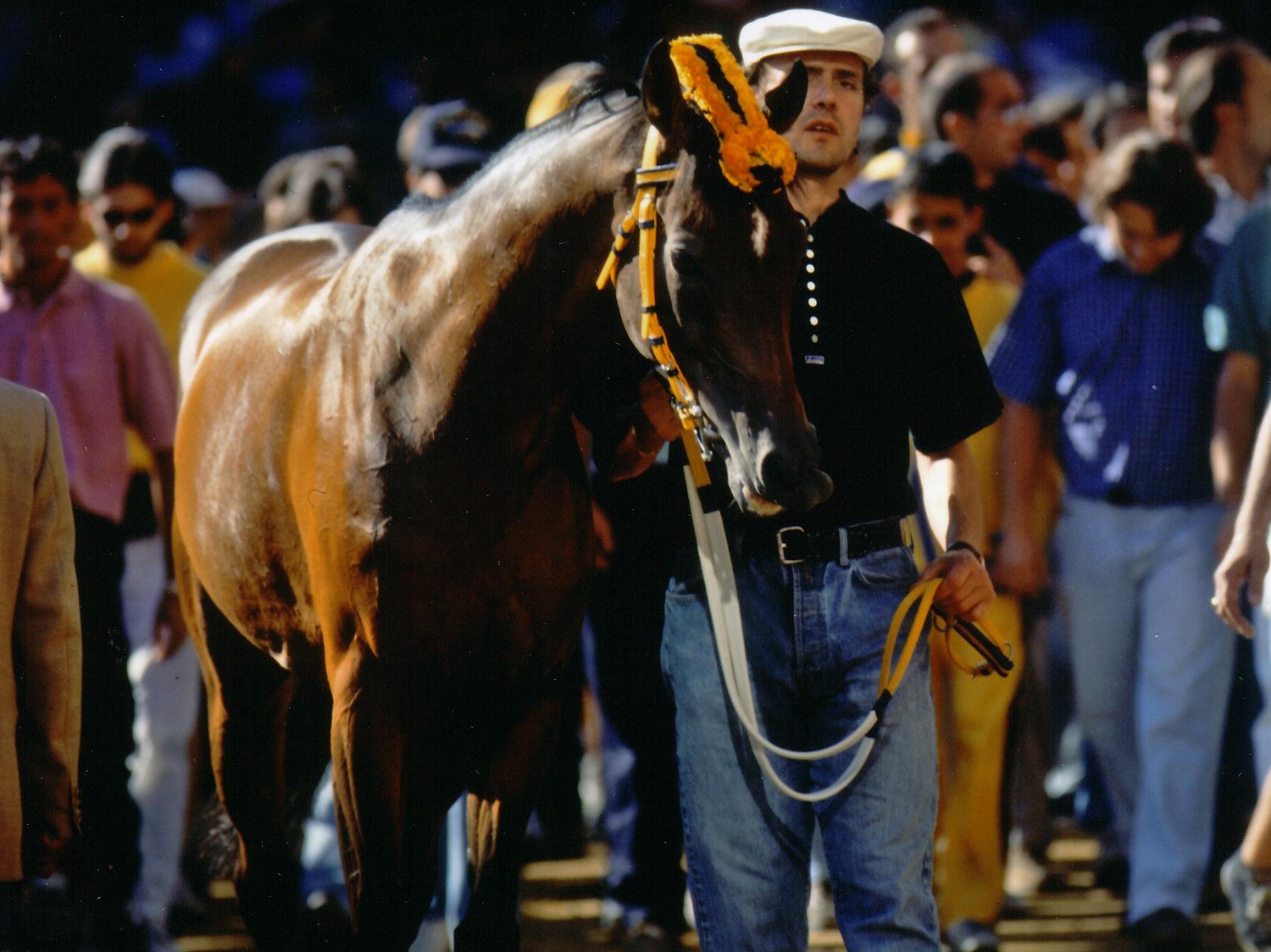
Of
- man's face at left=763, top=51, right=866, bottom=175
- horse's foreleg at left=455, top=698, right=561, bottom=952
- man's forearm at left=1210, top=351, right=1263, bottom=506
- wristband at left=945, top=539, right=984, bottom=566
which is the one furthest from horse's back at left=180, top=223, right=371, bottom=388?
man's forearm at left=1210, top=351, right=1263, bottom=506

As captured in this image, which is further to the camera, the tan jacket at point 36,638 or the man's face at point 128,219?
the man's face at point 128,219

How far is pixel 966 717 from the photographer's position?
5.79m

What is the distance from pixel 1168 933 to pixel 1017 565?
1226mm

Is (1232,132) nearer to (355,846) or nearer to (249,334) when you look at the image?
Answer: (249,334)

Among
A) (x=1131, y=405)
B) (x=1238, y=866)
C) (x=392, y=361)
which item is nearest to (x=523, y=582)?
(x=392, y=361)

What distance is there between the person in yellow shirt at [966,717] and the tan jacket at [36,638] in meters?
2.98

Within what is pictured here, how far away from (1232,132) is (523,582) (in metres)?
4.08

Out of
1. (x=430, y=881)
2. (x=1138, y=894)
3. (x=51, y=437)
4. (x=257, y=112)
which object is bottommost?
(x=1138, y=894)

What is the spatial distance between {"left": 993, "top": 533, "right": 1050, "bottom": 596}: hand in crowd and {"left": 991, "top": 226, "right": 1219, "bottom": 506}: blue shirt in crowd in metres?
0.32

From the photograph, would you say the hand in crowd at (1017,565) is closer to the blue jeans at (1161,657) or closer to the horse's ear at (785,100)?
the blue jeans at (1161,657)

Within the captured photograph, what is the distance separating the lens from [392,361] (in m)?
3.75

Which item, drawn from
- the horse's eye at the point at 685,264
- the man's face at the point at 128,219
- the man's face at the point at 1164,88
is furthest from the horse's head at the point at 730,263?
the man's face at the point at 1164,88

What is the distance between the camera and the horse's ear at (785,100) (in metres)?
3.40

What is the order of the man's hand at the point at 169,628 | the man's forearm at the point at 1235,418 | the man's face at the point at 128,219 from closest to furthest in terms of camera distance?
the man's forearm at the point at 1235,418, the man's hand at the point at 169,628, the man's face at the point at 128,219
